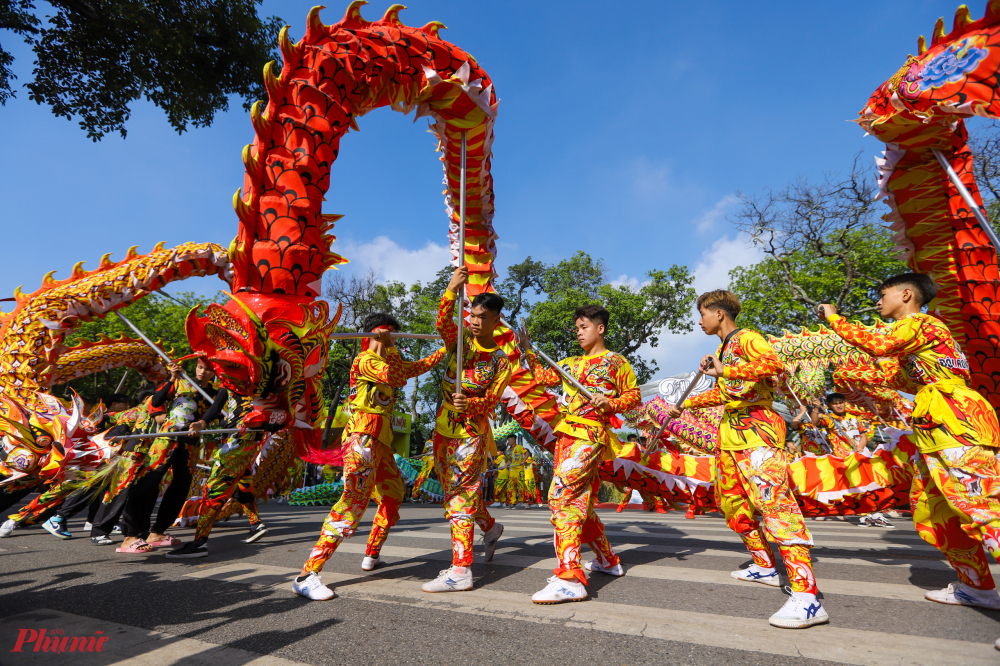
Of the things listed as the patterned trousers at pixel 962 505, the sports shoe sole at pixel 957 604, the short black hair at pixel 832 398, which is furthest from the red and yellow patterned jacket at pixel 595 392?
the short black hair at pixel 832 398

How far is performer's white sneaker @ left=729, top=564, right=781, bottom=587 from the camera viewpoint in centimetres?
366

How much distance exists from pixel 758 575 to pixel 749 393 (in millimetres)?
1355

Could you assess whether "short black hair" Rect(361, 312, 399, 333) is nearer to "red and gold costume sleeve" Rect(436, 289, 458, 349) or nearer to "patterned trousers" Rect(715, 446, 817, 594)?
"red and gold costume sleeve" Rect(436, 289, 458, 349)

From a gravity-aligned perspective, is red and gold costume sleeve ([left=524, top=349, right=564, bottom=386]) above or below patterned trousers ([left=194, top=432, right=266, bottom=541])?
above

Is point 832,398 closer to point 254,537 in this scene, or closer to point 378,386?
point 378,386

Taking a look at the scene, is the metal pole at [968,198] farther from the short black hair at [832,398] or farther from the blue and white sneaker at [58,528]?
the blue and white sneaker at [58,528]

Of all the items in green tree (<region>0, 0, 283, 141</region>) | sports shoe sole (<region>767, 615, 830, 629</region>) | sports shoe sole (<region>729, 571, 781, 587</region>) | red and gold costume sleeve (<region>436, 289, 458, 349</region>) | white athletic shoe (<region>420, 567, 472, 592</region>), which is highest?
green tree (<region>0, 0, 283, 141</region>)

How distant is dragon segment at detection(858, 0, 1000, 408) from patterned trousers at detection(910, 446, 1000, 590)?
0.94m

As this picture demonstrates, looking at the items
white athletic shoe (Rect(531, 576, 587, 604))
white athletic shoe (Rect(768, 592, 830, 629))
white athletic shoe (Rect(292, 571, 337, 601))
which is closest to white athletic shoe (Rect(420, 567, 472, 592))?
white athletic shoe (Rect(531, 576, 587, 604))

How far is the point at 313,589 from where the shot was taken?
3.21m

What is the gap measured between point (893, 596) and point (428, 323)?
2112 centimetres

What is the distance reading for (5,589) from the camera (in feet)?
11.6

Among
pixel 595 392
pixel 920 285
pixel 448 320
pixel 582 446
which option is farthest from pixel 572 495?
pixel 920 285

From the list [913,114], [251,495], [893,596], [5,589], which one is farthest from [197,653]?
[913,114]
